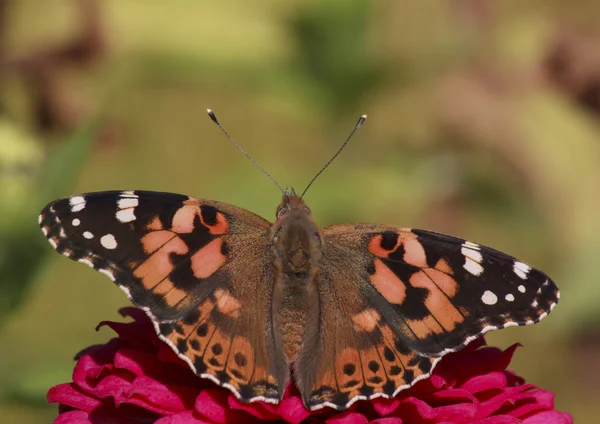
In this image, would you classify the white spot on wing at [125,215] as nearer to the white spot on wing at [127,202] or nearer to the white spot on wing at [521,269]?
the white spot on wing at [127,202]

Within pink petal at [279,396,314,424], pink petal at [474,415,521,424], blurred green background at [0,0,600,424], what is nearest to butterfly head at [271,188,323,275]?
pink petal at [279,396,314,424]

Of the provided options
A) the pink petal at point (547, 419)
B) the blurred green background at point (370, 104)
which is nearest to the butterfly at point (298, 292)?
the pink petal at point (547, 419)

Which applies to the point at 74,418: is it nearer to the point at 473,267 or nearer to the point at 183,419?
the point at 183,419

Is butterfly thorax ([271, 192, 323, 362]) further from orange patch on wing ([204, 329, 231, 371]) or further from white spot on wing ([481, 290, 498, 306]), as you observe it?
white spot on wing ([481, 290, 498, 306])

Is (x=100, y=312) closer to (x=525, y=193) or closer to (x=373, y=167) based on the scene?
(x=373, y=167)

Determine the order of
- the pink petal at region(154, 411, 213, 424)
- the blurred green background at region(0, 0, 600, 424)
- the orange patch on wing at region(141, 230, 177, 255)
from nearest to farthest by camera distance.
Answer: the pink petal at region(154, 411, 213, 424) → the orange patch on wing at region(141, 230, 177, 255) → the blurred green background at region(0, 0, 600, 424)

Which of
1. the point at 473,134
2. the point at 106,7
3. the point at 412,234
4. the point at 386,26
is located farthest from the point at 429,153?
the point at 412,234

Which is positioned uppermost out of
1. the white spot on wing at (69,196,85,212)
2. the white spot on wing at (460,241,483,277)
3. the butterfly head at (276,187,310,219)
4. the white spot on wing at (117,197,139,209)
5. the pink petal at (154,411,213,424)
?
the butterfly head at (276,187,310,219)
